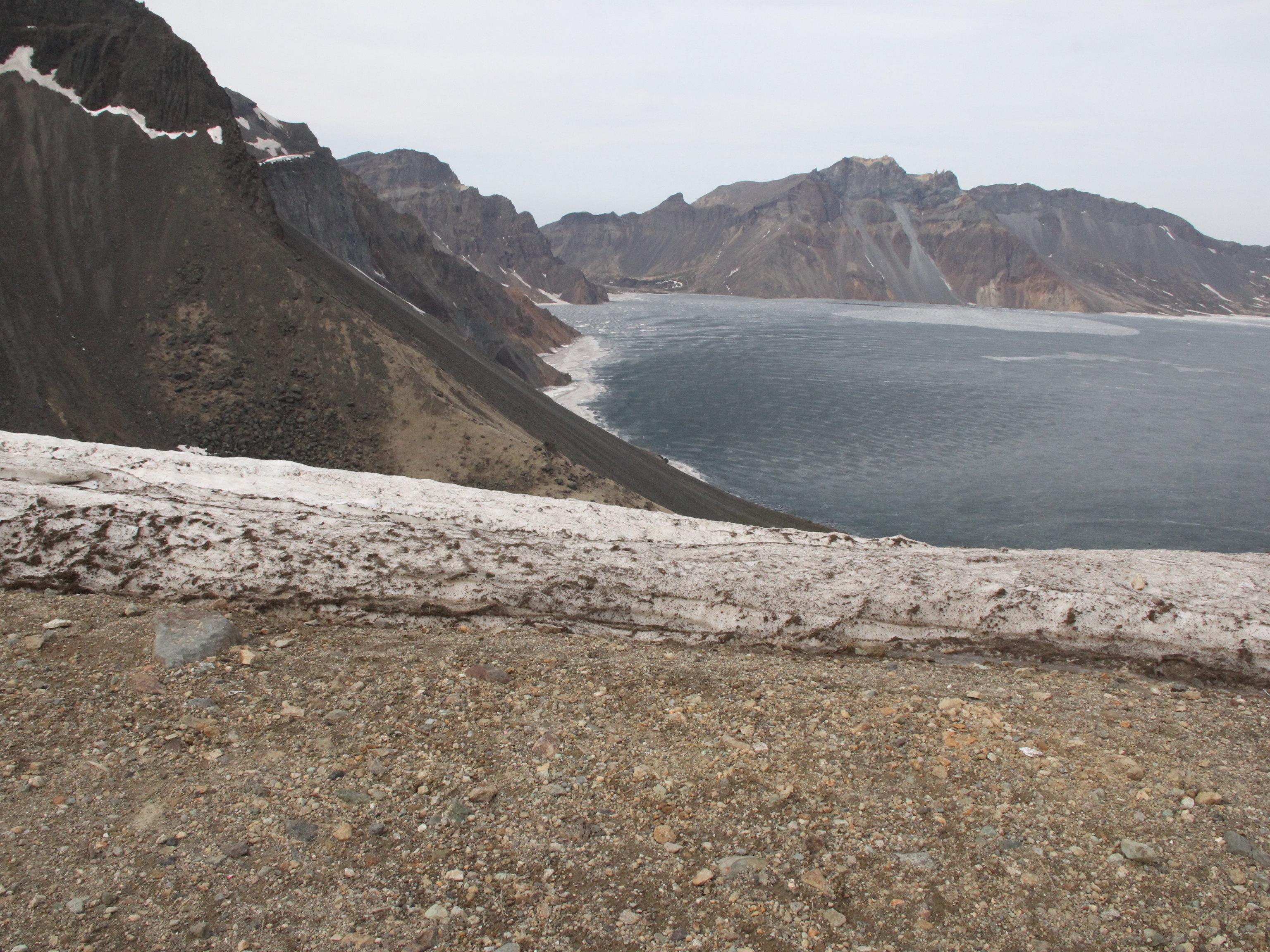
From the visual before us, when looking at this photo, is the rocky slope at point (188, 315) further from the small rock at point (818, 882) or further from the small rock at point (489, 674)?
the small rock at point (818, 882)

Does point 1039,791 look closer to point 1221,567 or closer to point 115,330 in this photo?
point 1221,567

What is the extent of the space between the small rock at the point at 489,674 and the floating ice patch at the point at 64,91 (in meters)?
33.8

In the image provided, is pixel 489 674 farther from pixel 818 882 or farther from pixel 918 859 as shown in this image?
pixel 918 859

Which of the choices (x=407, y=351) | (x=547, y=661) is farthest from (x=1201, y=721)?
(x=407, y=351)

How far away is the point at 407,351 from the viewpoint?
2834 cm

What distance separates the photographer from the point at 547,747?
17.7 feet

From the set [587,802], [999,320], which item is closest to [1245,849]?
[587,802]

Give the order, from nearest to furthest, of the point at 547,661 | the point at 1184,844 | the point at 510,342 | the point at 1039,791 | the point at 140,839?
the point at 140,839 < the point at 1184,844 < the point at 1039,791 < the point at 547,661 < the point at 510,342

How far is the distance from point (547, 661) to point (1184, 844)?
4.24m

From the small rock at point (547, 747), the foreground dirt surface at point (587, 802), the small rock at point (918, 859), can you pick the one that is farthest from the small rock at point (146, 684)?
the small rock at point (918, 859)

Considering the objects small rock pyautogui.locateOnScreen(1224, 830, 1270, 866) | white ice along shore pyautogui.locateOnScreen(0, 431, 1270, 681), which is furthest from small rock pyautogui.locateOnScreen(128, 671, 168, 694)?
small rock pyautogui.locateOnScreen(1224, 830, 1270, 866)

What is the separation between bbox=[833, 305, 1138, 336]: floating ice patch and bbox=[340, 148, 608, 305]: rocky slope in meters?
60.7

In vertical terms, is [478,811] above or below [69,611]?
→ below

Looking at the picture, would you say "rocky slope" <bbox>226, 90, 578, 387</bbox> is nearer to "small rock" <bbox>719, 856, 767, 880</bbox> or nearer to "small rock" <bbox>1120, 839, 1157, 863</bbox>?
"small rock" <bbox>719, 856, 767, 880</bbox>
